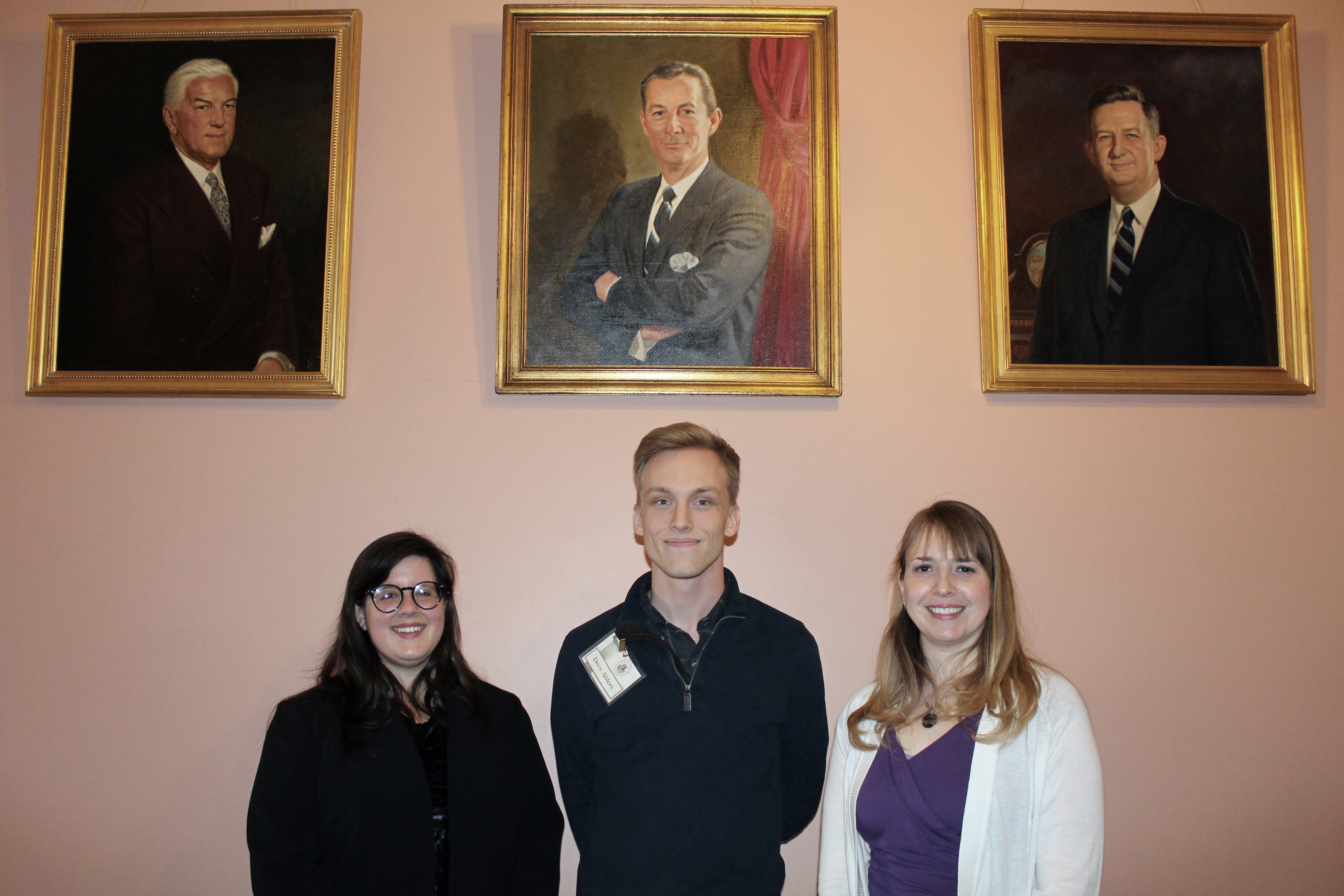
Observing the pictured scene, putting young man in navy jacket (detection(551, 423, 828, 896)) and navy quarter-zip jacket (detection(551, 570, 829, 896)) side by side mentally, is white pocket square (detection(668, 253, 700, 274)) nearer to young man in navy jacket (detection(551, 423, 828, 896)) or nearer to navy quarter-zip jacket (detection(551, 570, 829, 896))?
young man in navy jacket (detection(551, 423, 828, 896))

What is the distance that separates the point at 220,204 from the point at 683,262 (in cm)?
169

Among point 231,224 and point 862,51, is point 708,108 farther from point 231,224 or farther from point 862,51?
point 231,224

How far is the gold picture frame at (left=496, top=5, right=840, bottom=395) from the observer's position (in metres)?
2.97

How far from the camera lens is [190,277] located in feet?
9.95

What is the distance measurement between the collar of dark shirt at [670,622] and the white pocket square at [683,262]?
1.17 m

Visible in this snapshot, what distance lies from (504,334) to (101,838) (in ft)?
7.19

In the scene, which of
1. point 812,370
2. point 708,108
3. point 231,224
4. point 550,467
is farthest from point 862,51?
point 231,224

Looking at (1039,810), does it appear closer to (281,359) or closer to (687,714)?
(687,714)

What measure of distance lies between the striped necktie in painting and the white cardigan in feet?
5.31

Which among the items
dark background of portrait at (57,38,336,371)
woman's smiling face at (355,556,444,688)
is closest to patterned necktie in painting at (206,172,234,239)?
dark background of portrait at (57,38,336,371)

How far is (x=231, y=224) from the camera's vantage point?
3.06 metres

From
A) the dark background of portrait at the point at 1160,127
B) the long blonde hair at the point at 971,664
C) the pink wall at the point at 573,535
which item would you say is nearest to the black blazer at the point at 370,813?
the pink wall at the point at 573,535

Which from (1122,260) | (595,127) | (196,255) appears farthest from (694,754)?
(196,255)

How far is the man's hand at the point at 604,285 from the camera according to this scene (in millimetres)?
2998
